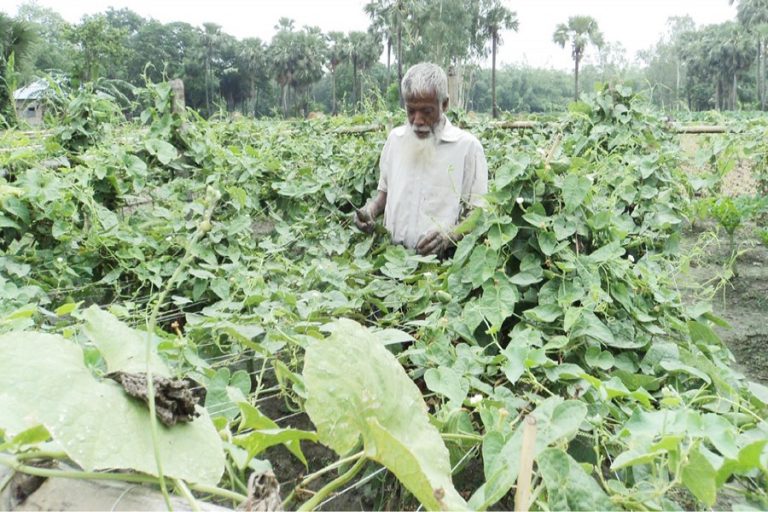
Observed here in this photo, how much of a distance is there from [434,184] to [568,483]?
2208 mm

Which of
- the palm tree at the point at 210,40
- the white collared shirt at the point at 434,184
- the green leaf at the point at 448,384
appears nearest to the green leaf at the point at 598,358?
the green leaf at the point at 448,384

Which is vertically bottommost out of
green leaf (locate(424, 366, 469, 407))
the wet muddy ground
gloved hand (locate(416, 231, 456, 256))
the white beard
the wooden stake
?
the wet muddy ground

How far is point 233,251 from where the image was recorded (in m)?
2.74

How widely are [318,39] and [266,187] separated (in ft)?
200

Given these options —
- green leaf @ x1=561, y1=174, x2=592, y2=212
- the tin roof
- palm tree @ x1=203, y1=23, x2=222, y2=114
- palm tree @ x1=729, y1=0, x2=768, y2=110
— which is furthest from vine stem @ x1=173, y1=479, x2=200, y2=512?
palm tree @ x1=729, y1=0, x2=768, y2=110

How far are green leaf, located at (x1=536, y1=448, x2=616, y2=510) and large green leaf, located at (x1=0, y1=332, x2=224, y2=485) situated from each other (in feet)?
1.35

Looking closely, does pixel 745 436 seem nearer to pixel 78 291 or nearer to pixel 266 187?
pixel 78 291

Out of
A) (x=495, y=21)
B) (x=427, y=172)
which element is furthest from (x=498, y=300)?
(x=495, y=21)

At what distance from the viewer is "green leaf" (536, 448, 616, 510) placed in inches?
30.7

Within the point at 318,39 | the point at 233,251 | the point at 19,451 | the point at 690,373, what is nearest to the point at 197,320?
the point at 233,251

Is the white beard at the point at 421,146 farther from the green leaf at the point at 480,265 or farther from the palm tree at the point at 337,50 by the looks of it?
the palm tree at the point at 337,50

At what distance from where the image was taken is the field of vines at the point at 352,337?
0.71 meters

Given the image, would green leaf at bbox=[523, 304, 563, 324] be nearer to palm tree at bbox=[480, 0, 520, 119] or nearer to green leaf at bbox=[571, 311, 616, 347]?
green leaf at bbox=[571, 311, 616, 347]

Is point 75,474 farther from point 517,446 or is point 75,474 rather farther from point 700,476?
point 700,476
